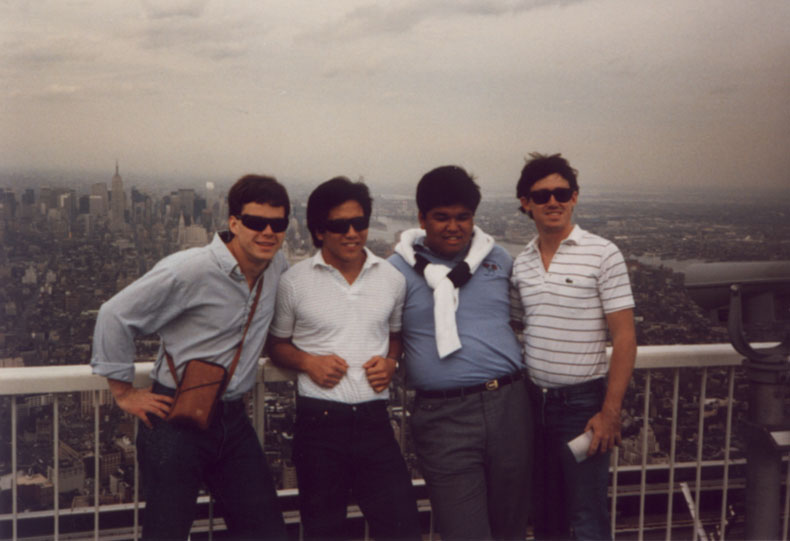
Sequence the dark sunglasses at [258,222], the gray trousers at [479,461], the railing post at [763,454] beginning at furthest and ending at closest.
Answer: the railing post at [763,454]
the gray trousers at [479,461]
the dark sunglasses at [258,222]

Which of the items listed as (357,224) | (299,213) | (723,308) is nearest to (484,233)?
(357,224)

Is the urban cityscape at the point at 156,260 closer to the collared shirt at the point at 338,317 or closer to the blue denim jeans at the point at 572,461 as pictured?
the collared shirt at the point at 338,317

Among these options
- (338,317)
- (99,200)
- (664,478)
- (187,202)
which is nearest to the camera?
(338,317)

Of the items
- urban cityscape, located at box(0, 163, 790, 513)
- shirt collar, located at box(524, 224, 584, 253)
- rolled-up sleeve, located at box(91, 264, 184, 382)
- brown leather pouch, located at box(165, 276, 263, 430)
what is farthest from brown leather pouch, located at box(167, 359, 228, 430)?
shirt collar, located at box(524, 224, 584, 253)

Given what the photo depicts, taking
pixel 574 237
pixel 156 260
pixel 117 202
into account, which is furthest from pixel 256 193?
pixel 117 202

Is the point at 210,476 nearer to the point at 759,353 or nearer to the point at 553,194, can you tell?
the point at 553,194

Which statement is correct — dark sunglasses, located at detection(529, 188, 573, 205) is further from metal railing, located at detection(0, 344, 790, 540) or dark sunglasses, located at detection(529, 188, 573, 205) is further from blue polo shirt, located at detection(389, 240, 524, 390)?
metal railing, located at detection(0, 344, 790, 540)

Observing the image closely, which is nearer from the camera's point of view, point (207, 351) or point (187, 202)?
point (207, 351)

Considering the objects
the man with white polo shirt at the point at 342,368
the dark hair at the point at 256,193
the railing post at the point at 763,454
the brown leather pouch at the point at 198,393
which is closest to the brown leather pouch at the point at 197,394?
the brown leather pouch at the point at 198,393
